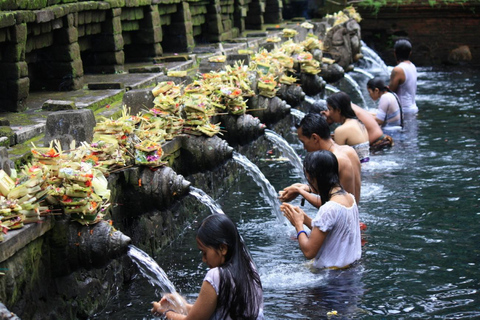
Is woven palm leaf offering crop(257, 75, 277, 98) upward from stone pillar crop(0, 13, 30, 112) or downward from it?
downward

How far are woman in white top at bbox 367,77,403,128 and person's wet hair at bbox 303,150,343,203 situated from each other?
5048 millimetres

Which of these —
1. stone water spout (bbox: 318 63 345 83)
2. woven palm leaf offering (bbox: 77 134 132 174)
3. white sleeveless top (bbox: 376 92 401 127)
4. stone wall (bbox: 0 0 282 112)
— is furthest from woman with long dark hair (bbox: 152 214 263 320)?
stone water spout (bbox: 318 63 345 83)

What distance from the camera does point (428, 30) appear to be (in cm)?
2162

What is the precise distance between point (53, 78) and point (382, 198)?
4913 mm

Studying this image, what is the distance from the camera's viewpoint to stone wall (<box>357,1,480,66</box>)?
21.2 m

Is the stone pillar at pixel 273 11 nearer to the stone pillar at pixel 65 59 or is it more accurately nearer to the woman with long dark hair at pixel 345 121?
the stone pillar at pixel 65 59

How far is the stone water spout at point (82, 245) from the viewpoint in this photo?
5.01 metres

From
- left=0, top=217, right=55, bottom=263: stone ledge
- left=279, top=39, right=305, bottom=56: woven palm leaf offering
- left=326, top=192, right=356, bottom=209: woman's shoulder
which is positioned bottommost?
left=326, top=192, right=356, bottom=209: woman's shoulder

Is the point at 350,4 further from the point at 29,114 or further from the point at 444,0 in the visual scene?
the point at 29,114

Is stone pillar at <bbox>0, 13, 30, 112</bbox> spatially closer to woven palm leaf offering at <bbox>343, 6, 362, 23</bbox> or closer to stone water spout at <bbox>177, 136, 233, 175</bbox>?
stone water spout at <bbox>177, 136, 233, 175</bbox>

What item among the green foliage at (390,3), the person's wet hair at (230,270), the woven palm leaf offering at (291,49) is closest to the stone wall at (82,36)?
the woven palm leaf offering at (291,49)

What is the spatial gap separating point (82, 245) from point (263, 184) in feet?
12.8

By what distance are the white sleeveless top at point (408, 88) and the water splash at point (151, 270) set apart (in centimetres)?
679

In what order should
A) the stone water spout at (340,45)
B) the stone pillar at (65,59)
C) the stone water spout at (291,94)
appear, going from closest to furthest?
1. the stone pillar at (65,59)
2. the stone water spout at (291,94)
3. the stone water spout at (340,45)
